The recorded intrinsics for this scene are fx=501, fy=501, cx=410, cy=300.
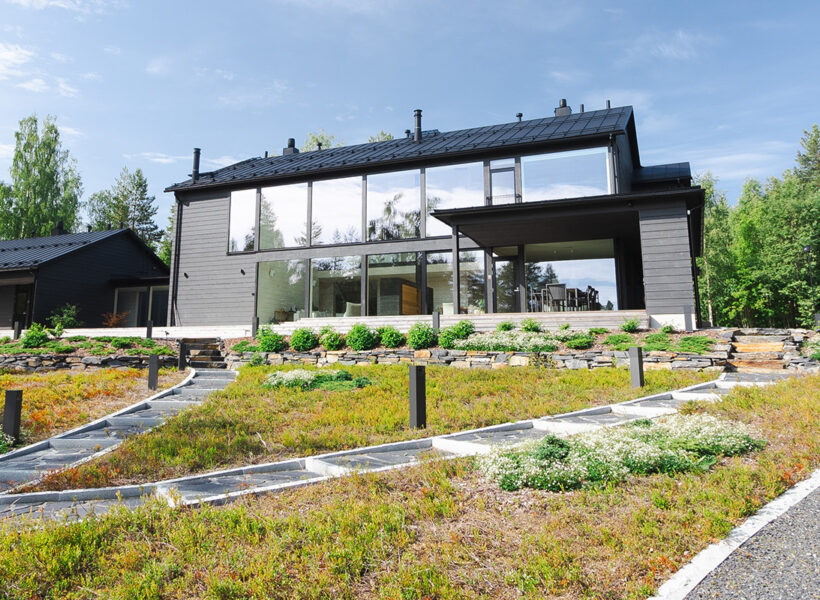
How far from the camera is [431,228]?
1549 centimetres

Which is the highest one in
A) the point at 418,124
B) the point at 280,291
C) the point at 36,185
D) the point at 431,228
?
the point at 36,185

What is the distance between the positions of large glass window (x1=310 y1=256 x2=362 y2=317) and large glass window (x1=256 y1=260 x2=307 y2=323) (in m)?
0.42

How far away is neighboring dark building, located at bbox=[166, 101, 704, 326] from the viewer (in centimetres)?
1416

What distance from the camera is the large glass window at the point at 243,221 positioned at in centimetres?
1741

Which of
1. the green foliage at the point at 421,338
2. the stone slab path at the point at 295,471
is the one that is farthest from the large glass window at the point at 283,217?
the stone slab path at the point at 295,471

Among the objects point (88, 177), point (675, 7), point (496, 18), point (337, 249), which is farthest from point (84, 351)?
point (88, 177)

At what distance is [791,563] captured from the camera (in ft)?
7.39

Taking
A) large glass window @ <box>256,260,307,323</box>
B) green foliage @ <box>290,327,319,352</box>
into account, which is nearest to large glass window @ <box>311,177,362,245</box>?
large glass window @ <box>256,260,307,323</box>

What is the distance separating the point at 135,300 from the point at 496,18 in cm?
1850

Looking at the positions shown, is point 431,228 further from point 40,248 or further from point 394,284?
point 40,248

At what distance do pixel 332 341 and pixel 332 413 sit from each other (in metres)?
5.59

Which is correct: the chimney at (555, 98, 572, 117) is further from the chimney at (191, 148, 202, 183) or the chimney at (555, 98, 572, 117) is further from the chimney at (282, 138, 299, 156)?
the chimney at (191, 148, 202, 183)

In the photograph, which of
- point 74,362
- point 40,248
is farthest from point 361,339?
point 40,248

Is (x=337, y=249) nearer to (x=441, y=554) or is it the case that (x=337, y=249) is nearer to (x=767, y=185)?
(x=441, y=554)
